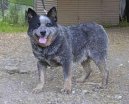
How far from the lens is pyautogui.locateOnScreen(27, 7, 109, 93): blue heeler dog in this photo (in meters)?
6.68

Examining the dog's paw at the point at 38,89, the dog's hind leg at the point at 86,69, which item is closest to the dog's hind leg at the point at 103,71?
the dog's hind leg at the point at 86,69

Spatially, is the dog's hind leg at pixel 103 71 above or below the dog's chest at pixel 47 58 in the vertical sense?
below

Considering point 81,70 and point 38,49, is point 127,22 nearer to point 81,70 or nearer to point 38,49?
point 81,70

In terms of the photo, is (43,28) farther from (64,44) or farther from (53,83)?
(53,83)

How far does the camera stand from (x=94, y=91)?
7121 mm

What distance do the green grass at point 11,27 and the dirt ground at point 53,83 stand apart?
4591mm

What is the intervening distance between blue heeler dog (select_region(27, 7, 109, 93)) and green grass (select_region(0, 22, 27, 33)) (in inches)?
327

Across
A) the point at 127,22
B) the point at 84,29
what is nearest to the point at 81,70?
the point at 84,29

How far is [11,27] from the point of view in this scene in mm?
16828

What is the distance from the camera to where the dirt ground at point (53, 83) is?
6.65m

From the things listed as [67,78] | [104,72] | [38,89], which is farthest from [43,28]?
[104,72]

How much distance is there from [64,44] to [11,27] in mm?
10067

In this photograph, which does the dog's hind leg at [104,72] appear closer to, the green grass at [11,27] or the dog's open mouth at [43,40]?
the dog's open mouth at [43,40]

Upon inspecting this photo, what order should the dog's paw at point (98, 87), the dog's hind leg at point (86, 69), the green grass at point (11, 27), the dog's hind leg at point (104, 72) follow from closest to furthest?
1. the dog's paw at point (98, 87)
2. the dog's hind leg at point (104, 72)
3. the dog's hind leg at point (86, 69)
4. the green grass at point (11, 27)
